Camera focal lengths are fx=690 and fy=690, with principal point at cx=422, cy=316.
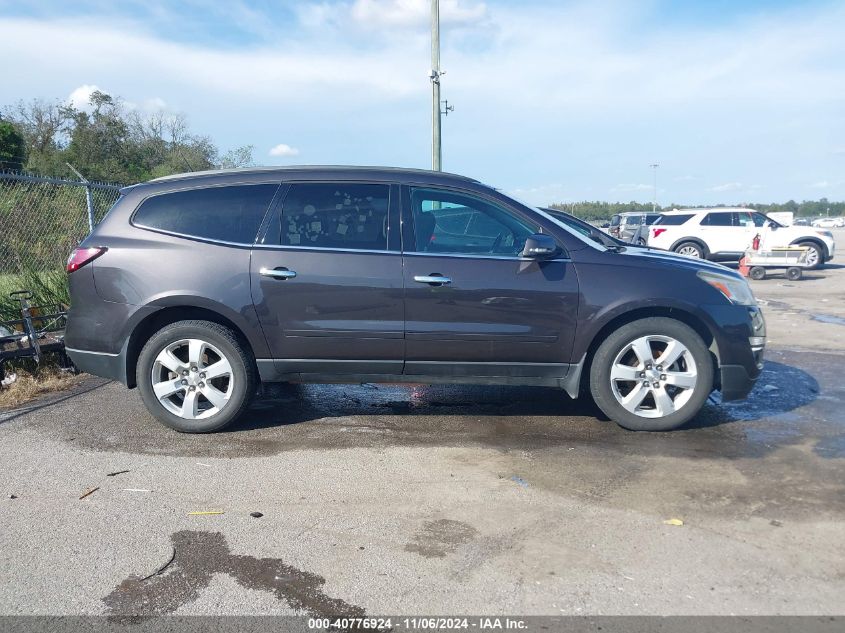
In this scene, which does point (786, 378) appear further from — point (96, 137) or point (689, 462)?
point (96, 137)

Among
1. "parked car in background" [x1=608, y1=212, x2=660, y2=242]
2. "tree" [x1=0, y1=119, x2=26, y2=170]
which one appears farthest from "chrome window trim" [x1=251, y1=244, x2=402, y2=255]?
"tree" [x1=0, y1=119, x2=26, y2=170]

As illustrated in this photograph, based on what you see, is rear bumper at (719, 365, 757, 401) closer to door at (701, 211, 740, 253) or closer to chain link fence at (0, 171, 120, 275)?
chain link fence at (0, 171, 120, 275)

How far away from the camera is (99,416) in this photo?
5465 mm

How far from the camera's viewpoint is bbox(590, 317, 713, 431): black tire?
16.1 ft

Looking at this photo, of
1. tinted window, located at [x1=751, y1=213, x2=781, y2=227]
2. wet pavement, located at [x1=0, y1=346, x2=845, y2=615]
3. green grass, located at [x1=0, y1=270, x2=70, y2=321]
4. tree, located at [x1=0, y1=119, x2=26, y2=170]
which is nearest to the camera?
wet pavement, located at [x1=0, y1=346, x2=845, y2=615]

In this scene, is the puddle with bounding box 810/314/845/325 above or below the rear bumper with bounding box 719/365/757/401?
below

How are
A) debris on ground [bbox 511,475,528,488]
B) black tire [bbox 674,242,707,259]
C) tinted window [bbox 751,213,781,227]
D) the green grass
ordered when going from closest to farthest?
debris on ground [bbox 511,475,528,488]
the green grass
tinted window [bbox 751,213,781,227]
black tire [bbox 674,242,707,259]

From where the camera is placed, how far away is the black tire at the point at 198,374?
490 cm

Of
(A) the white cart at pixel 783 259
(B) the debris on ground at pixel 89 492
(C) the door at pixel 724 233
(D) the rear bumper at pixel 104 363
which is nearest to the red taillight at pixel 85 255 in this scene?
(D) the rear bumper at pixel 104 363

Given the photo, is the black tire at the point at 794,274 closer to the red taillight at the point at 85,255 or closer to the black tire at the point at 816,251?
the black tire at the point at 816,251

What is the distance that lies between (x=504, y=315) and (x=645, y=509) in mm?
1649

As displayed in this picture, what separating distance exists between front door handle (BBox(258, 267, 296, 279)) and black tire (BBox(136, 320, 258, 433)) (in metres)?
0.52

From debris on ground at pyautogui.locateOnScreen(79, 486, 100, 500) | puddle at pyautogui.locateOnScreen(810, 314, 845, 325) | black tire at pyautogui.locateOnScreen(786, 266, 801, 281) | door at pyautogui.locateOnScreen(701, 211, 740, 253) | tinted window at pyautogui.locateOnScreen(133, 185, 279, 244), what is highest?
tinted window at pyautogui.locateOnScreen(133, 185, 279, 244)

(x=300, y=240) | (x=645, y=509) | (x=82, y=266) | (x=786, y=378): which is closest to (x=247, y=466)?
(x=300, y=240)
